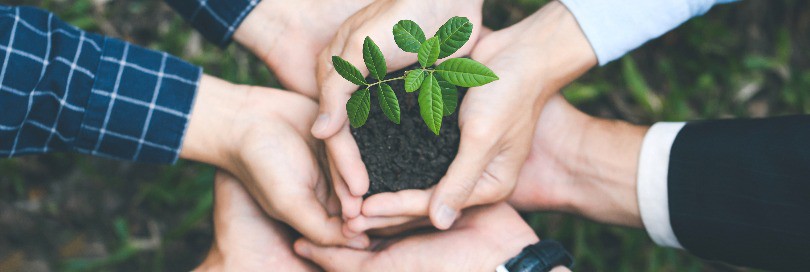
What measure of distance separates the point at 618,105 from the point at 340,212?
153 cm

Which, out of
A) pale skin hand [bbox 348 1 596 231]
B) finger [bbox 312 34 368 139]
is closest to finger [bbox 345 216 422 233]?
pale skin hand [bbox 348 1 596 231]

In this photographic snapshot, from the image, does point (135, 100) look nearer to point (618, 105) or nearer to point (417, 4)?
point (417, 4)

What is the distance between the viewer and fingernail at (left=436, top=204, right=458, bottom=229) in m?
1.75

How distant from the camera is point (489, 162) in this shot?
186 centimetres

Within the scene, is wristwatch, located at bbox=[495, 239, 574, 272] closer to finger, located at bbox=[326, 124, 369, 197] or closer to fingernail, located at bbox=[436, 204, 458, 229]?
fingernail, located at bbox=[436, 204, 458, 229]

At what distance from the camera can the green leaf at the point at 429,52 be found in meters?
1.35

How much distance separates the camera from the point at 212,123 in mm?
2053

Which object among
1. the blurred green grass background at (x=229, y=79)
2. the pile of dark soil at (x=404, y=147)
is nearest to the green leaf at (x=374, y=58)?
the pile of dark soil at (x=404, y=147)

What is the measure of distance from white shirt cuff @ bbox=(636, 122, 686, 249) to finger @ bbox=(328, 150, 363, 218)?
0.89 m

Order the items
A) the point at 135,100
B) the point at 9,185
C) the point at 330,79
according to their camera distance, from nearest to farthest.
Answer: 1. the point at 330,79
2. the point at 135,100
3. the point at 9,185

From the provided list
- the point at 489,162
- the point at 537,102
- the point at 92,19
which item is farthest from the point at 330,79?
the point at 92,19

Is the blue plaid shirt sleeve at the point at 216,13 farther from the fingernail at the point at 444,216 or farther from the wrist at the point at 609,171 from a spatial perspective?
the wrist at the point at 609,171

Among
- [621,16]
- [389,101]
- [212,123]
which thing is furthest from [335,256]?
[621,16]

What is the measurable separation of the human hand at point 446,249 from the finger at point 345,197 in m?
0.18
